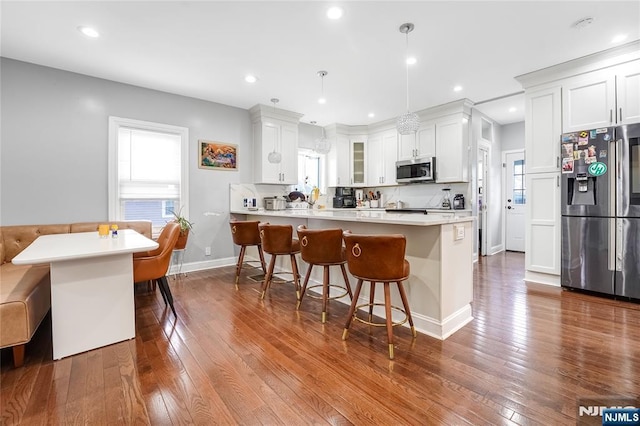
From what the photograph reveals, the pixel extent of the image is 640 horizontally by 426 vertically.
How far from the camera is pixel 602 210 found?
10.3 feet

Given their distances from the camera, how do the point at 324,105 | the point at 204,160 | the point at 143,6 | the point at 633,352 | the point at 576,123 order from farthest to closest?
the point at 324,105 < the point at 204,160 < the point at 576,123 < the point at 143,6 < the point at 633,352

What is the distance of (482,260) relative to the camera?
17.0 feet

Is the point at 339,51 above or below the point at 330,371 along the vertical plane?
above

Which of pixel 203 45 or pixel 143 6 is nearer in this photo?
pixel 143 6

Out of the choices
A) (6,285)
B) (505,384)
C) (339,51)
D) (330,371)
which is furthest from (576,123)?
(6,285)

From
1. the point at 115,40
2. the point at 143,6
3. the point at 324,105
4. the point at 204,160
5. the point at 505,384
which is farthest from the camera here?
the point at 324,105

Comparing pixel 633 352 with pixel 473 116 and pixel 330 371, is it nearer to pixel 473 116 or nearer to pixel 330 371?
pixel 330 371

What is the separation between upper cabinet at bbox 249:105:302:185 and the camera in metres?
4.99

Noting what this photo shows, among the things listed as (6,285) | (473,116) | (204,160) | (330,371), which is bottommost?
(330,371)

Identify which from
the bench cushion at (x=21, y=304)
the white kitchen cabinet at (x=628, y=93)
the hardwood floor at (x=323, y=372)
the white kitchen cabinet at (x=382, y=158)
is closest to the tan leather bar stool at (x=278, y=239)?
the hardwood floor at (x=323, y=372)

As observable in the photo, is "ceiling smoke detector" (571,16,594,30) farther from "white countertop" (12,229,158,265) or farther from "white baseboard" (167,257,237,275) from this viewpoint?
"white baseboard" (167,257,237,275)

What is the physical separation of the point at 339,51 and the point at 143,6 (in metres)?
1.87

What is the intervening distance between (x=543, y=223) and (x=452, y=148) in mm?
1868

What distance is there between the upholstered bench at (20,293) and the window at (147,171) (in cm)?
95
